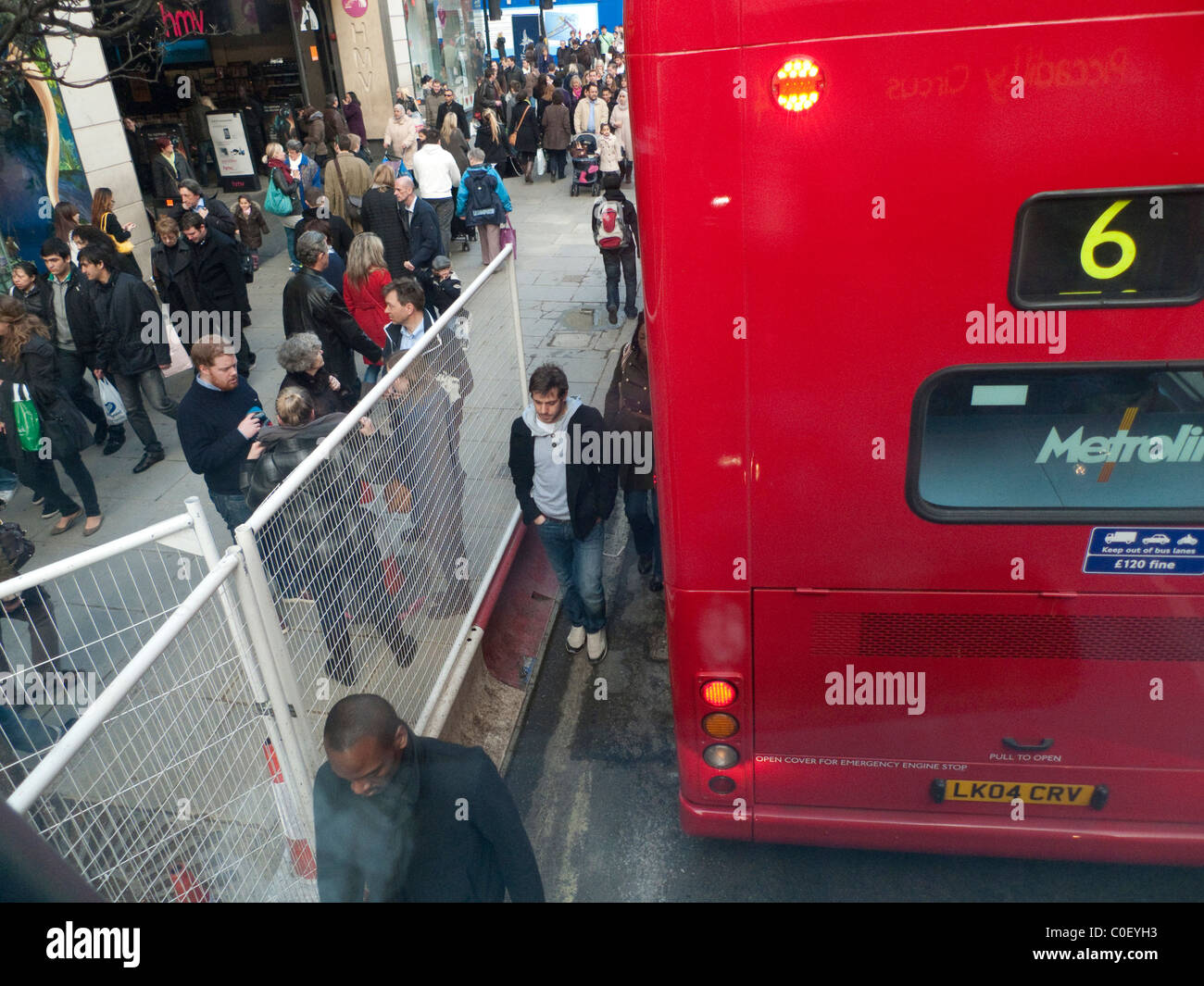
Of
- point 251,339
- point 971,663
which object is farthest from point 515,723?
point 251,339

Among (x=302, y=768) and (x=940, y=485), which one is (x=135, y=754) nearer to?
(x=302, y=768)

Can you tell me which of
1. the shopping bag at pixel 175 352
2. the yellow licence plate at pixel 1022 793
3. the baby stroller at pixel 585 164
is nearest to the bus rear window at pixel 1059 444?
the yellow licence plate at pixel 1022 793

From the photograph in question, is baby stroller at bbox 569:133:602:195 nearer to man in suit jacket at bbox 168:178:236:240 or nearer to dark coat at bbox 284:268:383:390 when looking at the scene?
man in suit jacket at bbox 168:178:236:240

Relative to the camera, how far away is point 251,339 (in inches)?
436

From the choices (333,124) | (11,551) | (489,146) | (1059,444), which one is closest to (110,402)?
(11,551)

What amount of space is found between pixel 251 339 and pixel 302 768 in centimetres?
868

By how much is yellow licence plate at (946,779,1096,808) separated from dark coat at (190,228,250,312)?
786 cm

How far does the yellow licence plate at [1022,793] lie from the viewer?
136 inches

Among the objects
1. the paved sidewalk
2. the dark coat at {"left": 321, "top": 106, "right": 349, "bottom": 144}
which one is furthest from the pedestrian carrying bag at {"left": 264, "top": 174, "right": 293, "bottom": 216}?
the dark coat at {"left": 321, "top": 106, "right": 349, "bottom": 144}

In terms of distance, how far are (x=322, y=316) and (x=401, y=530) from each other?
128 inches

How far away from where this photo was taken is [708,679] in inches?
136

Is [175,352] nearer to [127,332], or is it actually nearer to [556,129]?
[127,332]

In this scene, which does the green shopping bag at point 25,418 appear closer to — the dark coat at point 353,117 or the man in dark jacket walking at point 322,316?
the man in dark jacket walking at point 322,316

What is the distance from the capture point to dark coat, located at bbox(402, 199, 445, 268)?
395 inches
